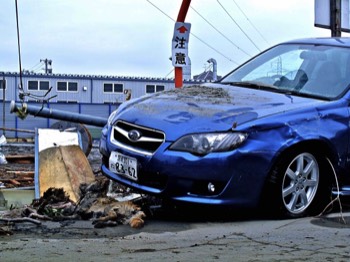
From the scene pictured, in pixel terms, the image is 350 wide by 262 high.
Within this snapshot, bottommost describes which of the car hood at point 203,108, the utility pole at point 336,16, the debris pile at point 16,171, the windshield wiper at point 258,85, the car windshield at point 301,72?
the debris pile at point 16,171

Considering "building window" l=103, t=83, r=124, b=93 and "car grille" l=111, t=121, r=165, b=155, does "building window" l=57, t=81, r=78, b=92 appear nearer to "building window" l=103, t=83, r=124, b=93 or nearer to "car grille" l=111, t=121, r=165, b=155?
"building window" l=103, t=83, r=124, b=93

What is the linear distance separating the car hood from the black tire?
0.47 m

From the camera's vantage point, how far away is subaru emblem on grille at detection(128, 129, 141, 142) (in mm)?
5613

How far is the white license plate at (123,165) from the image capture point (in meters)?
5.58

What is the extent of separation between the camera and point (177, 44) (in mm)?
12258

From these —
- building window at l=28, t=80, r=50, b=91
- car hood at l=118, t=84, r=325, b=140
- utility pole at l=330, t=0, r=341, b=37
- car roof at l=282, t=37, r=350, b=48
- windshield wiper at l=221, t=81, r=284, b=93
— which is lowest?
building window at l=28, t=80, r=50, b=91

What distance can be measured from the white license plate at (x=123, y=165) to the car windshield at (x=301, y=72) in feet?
5.45

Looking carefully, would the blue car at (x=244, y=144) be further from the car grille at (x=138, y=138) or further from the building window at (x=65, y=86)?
the building window at (x=65, y=86)

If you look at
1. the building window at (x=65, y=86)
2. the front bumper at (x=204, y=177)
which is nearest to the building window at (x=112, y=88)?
the building window at (x=65, y=86)

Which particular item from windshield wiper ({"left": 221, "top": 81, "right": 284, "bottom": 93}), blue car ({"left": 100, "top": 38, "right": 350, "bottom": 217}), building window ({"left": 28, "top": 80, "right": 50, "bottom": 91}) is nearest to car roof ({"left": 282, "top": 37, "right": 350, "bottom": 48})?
blue car ({"left": 100, "top": 38, "right": 350, "bottom": 217})

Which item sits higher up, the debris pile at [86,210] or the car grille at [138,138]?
the car grille at [138,138]

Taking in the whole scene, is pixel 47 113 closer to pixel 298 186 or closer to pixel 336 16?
pixel 298 186

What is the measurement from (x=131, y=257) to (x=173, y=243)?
1.77ft

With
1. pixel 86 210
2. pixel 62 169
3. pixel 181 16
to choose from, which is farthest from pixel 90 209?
pixel 181 16
